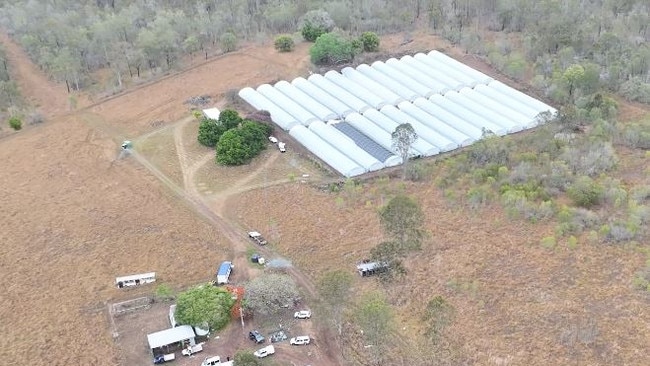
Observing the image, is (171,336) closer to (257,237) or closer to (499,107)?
(257,237)

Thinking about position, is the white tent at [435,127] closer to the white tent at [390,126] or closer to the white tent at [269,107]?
the white tent at [390,126]

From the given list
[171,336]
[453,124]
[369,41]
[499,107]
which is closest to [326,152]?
[453,124]

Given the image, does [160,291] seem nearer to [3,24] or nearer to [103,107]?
[103,107]

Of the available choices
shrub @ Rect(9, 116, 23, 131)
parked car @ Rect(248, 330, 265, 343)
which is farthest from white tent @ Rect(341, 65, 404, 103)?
shrub @ Rect(9, 116, 23, 131)

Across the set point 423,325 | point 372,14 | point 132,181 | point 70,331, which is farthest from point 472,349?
point 372,14

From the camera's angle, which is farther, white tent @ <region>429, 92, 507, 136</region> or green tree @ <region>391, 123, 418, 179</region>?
white tent @ <region>429, 92, 507, 136</region>

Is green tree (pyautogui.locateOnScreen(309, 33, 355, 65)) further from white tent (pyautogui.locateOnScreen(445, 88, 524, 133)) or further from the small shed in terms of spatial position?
the small shed
